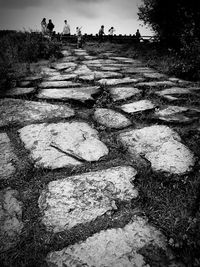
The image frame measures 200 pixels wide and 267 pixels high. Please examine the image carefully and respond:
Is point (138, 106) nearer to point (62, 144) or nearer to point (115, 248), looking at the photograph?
point (62, 144)

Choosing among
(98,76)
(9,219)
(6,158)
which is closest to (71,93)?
(98,76)

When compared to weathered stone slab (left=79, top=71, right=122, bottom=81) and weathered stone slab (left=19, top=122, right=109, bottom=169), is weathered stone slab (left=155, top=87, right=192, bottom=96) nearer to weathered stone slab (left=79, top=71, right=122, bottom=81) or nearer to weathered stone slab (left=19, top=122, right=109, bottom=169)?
weathered stone slab (left=79, top=71, right=122, bottom=81)

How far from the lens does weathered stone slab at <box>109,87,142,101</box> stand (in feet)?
8.90

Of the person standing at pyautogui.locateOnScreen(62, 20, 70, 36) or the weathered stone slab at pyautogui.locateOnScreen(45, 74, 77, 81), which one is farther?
the person standing at pyautogui.locateOnScreen(62, 20, 70, 36)

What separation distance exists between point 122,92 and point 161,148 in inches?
54.4

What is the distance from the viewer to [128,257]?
96 cm

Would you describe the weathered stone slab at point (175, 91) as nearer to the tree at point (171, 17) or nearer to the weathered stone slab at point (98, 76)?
the weathered stone slab at point (98, 76)

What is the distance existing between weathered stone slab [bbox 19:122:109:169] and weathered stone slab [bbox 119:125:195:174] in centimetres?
26

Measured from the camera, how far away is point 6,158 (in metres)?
1.56

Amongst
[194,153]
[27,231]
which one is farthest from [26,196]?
[194,153]

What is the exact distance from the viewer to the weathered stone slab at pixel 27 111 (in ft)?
6.95

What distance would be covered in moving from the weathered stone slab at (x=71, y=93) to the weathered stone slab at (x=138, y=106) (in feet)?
1.53

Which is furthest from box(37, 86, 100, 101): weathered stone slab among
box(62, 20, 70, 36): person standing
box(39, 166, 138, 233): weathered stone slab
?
box(62, 20, 70, 36): person standing

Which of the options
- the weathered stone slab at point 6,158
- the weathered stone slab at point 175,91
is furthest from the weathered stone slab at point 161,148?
the weathered stone slab at point 175,91
